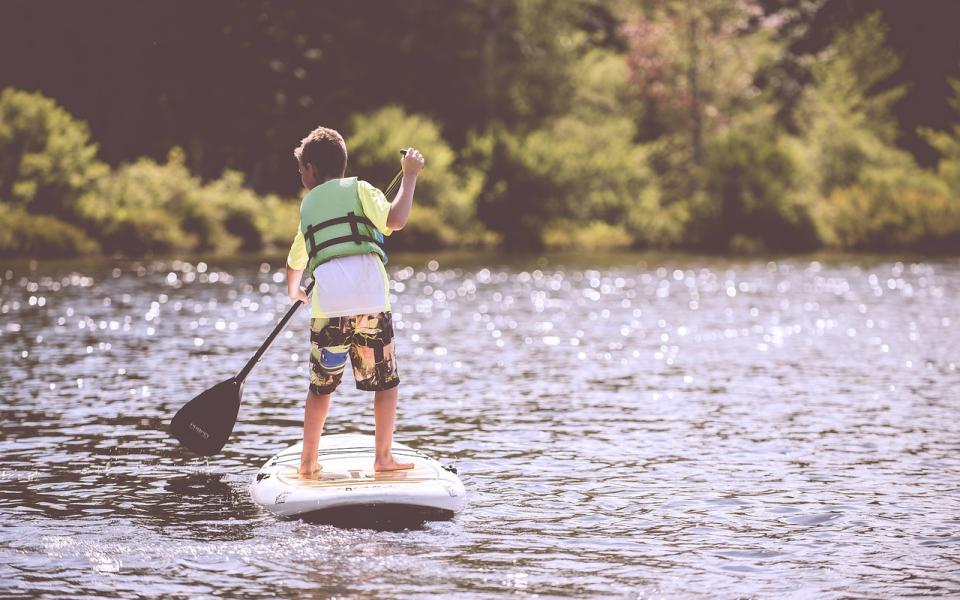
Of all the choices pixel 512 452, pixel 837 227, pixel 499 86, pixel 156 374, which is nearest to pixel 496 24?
pixel 499 86

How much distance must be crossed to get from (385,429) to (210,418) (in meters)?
1.57

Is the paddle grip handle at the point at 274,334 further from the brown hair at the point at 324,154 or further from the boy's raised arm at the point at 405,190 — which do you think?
the boy's raised arm at the point at 405,190

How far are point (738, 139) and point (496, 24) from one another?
1765 cm

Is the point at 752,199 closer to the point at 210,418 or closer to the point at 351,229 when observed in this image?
the point at 210,418

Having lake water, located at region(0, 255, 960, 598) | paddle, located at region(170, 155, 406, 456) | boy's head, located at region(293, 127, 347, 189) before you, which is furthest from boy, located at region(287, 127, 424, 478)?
paddle, located at region(170, 155, 406, 456)

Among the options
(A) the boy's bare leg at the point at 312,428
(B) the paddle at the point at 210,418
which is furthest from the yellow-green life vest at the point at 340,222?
(B) the paddle at the point at 210,418

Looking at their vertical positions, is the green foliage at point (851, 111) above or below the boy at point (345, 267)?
above

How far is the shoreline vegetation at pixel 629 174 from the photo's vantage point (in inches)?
1810

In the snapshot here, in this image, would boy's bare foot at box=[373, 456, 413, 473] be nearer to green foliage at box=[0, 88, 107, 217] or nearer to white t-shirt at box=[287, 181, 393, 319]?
white t-shirt at box=[287, 181, 393, 319]

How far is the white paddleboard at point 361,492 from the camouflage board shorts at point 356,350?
22.4 inches

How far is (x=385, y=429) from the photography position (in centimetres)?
912

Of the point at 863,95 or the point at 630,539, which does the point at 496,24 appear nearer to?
the point at 863,95

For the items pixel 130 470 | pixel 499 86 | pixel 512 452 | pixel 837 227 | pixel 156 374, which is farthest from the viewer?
pixel 499 86

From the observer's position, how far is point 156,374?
16.9 m
